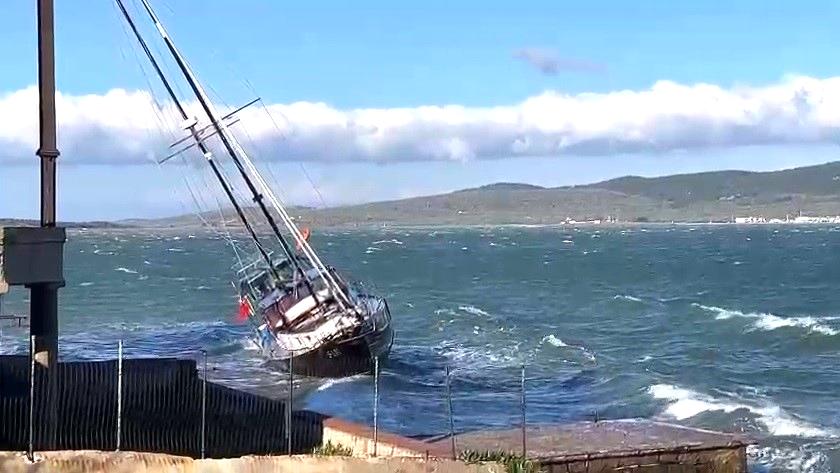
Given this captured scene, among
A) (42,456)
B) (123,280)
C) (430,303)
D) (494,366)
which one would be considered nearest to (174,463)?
(42,456)

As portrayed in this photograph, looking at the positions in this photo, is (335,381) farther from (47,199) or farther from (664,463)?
(47,199)

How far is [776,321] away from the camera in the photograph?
2539 inches

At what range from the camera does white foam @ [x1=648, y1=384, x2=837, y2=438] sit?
33.5 meters

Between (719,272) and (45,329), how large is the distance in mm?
97246

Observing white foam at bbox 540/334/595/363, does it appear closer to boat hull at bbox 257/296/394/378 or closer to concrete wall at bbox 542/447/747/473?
boat hull at bbox 257/296/394/378

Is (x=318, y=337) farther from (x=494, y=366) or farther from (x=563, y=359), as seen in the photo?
(x=563, y=359)

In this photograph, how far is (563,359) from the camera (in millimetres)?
50438

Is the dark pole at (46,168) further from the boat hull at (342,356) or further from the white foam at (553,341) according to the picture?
the white foam at (553,341)

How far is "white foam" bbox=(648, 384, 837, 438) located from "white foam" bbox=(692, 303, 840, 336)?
20080 millimetres

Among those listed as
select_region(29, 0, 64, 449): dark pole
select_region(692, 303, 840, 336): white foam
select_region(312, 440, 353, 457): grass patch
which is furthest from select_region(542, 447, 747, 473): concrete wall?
select_region(692, 303, 840, 336): white foam

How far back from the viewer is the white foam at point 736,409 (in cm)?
3353

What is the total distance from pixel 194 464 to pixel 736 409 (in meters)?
21.0

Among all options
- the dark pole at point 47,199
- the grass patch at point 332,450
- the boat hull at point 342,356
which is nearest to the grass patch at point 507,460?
the grass patch at point 332,450

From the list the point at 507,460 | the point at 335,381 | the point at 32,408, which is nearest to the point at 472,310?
the point at 335,381
